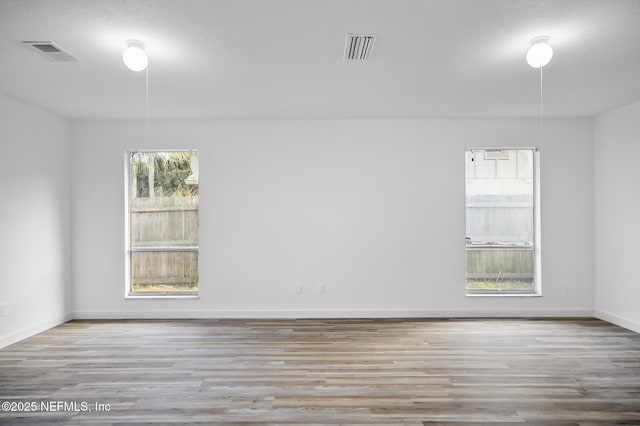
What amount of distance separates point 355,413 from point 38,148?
4.53m

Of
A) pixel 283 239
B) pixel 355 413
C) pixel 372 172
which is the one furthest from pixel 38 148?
pixel 355 413

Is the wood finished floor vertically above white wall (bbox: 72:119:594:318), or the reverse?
white wall (bbox: 72:119:594:318)

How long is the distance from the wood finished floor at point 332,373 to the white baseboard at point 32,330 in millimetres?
122

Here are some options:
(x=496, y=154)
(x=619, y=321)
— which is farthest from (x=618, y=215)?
(x=496, y=154)

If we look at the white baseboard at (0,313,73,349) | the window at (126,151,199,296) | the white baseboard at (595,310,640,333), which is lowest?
the white baseboard at (0,313,73,349)

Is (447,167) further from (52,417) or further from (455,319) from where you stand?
(52,417)

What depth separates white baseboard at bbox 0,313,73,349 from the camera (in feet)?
14.5

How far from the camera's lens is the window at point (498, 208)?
5.63 meters

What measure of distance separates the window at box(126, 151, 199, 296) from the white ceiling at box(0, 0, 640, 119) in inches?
30.0

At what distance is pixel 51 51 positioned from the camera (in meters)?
3.17

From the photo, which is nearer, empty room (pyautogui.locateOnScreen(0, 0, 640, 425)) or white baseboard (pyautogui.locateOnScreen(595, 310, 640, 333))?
empty room (pyautogui.locateOnScreen(0, 0, 640, 425))

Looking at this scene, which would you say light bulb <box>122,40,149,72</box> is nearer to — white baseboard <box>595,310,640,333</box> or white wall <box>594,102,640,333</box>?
white wall <box>594,102,640,333</box>

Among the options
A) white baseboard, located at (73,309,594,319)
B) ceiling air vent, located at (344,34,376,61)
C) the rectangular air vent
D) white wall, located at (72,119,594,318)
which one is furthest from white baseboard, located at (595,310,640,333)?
ceiling air vent, located at (344,34,376,61)

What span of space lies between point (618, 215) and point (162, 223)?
559 centimetres
